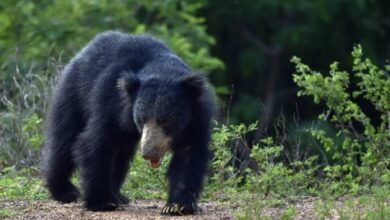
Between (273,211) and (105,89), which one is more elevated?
(105,89)

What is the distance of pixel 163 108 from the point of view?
838 centimetres

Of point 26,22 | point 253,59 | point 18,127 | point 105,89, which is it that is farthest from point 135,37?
point 253,59

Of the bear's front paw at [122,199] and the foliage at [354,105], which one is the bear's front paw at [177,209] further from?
the foliage at [354,105]

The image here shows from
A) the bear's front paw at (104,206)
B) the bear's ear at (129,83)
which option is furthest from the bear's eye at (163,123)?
the bear's front paw at (104,206)

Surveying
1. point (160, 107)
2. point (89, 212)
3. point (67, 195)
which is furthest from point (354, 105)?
point (89, 212)

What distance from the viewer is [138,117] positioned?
8.38 metres

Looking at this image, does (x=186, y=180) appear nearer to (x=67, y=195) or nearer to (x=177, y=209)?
(x=177, y=209)

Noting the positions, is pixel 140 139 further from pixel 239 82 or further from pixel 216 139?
pixel 239 82

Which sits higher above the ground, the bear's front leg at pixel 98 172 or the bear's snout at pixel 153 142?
the bear's snout at pixel 153 142

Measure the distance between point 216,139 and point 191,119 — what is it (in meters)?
0.74

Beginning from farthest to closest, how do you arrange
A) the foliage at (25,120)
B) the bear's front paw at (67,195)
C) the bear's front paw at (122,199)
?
1. the foliage at (25,120)
2. the bear's front paw at (67,195)
3. the bear's front paw at (122,199)

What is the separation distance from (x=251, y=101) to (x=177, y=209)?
13.6 m

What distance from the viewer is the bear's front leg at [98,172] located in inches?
340

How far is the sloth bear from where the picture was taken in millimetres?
8398
